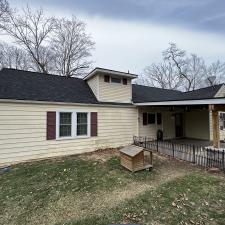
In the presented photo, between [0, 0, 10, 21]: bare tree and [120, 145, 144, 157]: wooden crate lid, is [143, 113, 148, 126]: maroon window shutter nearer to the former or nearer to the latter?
[120, 145, 144, 157]: wooden crate lid

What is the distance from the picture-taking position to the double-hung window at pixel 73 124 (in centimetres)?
878

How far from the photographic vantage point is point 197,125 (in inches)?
533

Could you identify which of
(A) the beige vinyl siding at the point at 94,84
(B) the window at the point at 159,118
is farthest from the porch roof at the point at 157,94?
(A) the beige vinyl siding at the point at 94,84

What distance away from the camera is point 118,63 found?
3106 centimetres

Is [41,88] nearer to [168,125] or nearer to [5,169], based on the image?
[5,169]

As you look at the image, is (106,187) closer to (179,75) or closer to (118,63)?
(118,63)

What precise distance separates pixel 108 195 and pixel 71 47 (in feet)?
71.3

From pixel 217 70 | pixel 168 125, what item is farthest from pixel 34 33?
pixel 217 70

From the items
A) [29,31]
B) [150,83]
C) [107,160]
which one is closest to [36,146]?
[107,160]

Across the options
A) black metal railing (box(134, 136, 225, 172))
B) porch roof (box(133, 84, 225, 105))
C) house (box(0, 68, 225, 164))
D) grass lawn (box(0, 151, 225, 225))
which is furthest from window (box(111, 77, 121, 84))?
grass lawn (box(0, 151, 225, 225))

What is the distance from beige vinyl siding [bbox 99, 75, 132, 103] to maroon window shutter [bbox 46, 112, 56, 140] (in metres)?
3.06

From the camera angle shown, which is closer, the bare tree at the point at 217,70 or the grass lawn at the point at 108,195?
the grass lawn at the point at 108,195

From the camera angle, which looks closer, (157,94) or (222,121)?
(222,121)

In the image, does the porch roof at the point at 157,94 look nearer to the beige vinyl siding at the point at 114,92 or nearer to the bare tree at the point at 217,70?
the beige vinyl siding at the point at 114,92
